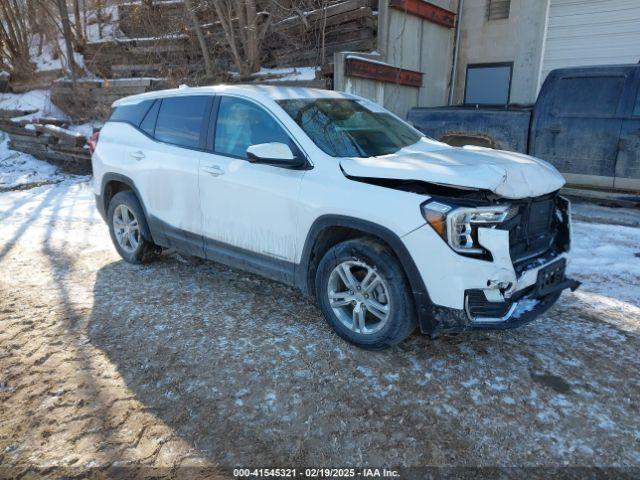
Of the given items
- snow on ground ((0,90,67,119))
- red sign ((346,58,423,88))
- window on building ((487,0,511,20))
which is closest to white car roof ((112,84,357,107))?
red sign ((346,58,423,88))

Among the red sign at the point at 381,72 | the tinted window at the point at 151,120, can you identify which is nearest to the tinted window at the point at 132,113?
the tinted window at the point at 151,120

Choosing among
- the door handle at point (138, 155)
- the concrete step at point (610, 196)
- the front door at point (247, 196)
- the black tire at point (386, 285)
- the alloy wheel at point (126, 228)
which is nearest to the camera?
the black tire at point (386, 285)

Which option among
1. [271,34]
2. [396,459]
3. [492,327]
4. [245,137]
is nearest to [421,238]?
[492,327]

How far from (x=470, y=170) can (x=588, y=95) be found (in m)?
4.70

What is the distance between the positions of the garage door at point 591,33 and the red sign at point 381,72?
302 cm

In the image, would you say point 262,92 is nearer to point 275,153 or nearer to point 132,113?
point 275,153

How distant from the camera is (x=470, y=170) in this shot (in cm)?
291

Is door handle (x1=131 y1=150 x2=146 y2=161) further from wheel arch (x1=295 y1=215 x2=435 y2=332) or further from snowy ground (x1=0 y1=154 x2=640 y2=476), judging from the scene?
wheel arch (x1=295 y1=215 x2=435 y2=332)

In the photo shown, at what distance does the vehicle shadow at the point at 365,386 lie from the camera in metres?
2.42

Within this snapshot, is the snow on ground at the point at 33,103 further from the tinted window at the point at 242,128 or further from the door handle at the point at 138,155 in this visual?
the tinted window at the point at 242,128

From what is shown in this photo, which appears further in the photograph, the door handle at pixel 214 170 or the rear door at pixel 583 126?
the rear door at pixel 583 126

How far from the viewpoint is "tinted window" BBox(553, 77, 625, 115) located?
246 inches

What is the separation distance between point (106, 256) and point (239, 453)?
3799 millimetres

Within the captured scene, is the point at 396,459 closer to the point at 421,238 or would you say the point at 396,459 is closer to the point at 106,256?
the point at 421,238
